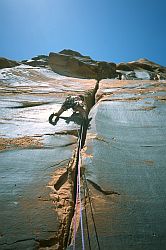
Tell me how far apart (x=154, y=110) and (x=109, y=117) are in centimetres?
130

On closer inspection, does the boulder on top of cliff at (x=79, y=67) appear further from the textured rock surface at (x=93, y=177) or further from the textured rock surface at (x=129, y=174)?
the textured rock surface at (x=129, y=174)

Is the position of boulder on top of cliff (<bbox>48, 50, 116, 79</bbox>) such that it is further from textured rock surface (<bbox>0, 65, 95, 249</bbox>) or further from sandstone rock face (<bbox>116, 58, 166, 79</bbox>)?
textured rock surface (<bbox>0, 65, 95, 249</bbox>)

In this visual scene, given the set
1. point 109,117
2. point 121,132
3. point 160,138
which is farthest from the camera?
point 109,117

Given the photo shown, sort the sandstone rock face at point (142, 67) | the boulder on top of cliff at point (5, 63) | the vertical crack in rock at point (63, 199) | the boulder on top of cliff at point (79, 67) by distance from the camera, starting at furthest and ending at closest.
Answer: the sandstone rock face at point (142, 67), the boulder on top of cliff at point (79, 67), the boulder on top of cliff at point (5, 63), the vertical crack in rock at point (63, 199)

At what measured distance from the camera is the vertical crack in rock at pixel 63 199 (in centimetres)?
276

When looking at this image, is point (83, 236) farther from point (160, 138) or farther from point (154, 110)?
point (154, 110)

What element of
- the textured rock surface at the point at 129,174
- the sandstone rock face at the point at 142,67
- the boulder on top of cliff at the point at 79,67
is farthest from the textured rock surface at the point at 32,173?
the sandstone rock face at the point at 142,67

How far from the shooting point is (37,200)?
10.5 ft

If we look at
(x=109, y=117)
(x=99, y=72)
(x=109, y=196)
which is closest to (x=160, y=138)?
(x=109, y=117)


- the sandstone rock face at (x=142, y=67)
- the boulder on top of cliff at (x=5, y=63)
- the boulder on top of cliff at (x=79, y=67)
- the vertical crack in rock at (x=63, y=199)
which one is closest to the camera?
the vertical crack in rock at (x=63, y=199)

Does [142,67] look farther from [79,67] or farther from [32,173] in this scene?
[32,173]

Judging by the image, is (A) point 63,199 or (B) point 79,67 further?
(B) point 79,67

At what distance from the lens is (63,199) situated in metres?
3.31

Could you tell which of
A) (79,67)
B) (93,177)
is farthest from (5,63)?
(93,177)
